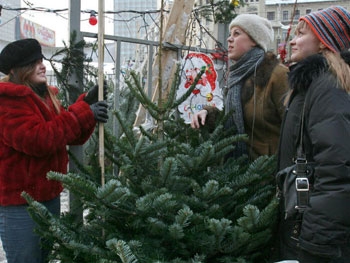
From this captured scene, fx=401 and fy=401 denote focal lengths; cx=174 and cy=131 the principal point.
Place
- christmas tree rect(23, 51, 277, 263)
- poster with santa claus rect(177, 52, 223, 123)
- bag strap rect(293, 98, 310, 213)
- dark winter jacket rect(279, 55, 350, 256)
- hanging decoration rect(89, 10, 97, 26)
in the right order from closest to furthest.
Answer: dark winter jacket rect(279, 55, 350, 256) < bag strap rect(293, 98, 310, 213) < christmas tree rect(23, 51, 277, 263) < poster with santa claus rect(177, 52, 223, 123) < hanging decoration rect(89, 10, 97, 26)

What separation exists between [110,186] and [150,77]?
7.29 ft

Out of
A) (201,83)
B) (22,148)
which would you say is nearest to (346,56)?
(201,83)

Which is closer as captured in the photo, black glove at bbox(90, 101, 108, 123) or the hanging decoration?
black glove at bbox(90, 101, 108, 123)

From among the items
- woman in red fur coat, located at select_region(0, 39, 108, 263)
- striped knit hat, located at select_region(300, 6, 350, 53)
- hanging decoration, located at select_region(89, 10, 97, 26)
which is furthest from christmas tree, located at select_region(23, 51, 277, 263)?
hanging decoration, located at select_region(89, 10, 97, 26)

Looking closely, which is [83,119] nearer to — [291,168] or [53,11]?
[291,168]

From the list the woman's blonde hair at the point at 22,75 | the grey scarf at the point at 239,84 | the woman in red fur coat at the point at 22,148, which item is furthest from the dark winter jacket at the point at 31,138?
the grey scarf at the point at 239,84

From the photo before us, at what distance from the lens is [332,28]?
1890 mm

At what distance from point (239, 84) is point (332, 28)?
35.2 inches

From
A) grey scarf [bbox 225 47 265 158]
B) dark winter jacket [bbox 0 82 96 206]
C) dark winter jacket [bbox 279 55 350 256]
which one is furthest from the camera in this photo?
grey scarf [bbox 225 47 265 158]

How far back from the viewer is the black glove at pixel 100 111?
232cm

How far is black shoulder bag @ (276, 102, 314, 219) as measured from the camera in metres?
1.69

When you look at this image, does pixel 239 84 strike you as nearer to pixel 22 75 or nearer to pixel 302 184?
pixel 302 184

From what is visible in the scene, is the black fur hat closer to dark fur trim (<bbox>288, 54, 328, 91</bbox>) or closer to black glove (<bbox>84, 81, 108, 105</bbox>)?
black glove (<bbox>84, 81, 108, 105</bbox>)

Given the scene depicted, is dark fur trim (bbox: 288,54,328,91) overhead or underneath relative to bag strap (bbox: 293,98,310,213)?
overhead
